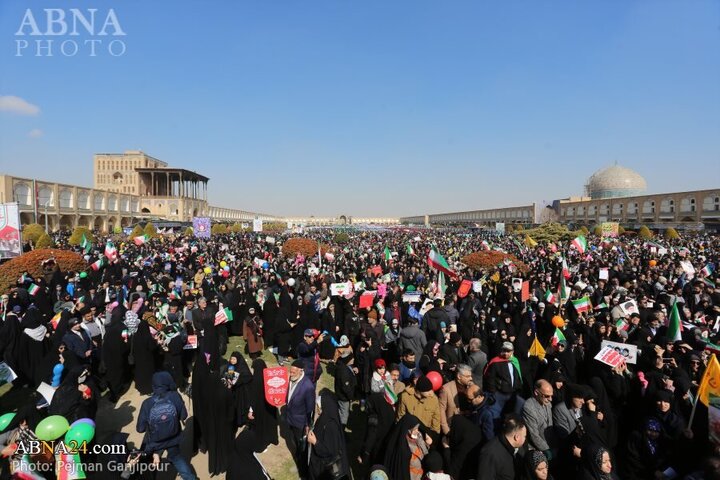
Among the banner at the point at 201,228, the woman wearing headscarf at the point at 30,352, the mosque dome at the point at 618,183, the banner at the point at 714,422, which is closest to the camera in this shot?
the banner at the point at 714,422

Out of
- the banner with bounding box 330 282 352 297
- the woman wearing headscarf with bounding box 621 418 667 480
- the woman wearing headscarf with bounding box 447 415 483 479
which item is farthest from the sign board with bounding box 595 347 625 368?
the banner with bounding box 330 282 352 297

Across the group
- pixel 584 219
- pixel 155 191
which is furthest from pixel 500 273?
pixel 155 191

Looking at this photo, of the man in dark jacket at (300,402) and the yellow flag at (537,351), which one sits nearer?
the man in dark jacket at (300,402)

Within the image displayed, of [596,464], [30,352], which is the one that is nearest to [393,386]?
[596,464]

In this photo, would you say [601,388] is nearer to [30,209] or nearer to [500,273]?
[500,273]

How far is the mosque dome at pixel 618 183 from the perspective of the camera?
69.2 metres

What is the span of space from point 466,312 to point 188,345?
5.27 m

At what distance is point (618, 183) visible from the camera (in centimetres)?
6962

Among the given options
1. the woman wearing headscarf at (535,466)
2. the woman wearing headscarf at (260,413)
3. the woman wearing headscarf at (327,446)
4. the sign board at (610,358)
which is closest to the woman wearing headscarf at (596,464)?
the woman wearing headscarf at (535,466)

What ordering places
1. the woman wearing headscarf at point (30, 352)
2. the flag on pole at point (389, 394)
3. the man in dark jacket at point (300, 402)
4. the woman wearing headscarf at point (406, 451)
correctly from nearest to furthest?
→ the woman wearing headscarf at point (406, 451), the flag on pole at point (389, 394), the man in dark jacket at point (300, 402), the woman wearing headscarf at point (30, 352)

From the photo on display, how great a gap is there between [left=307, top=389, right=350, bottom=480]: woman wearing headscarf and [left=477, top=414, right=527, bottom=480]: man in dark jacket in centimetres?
122

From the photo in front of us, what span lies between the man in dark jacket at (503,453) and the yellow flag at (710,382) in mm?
2039

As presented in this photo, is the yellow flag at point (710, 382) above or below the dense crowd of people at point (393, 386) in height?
above

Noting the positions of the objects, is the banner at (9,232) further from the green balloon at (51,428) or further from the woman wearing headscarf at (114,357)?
the green balloon at (51,428)
